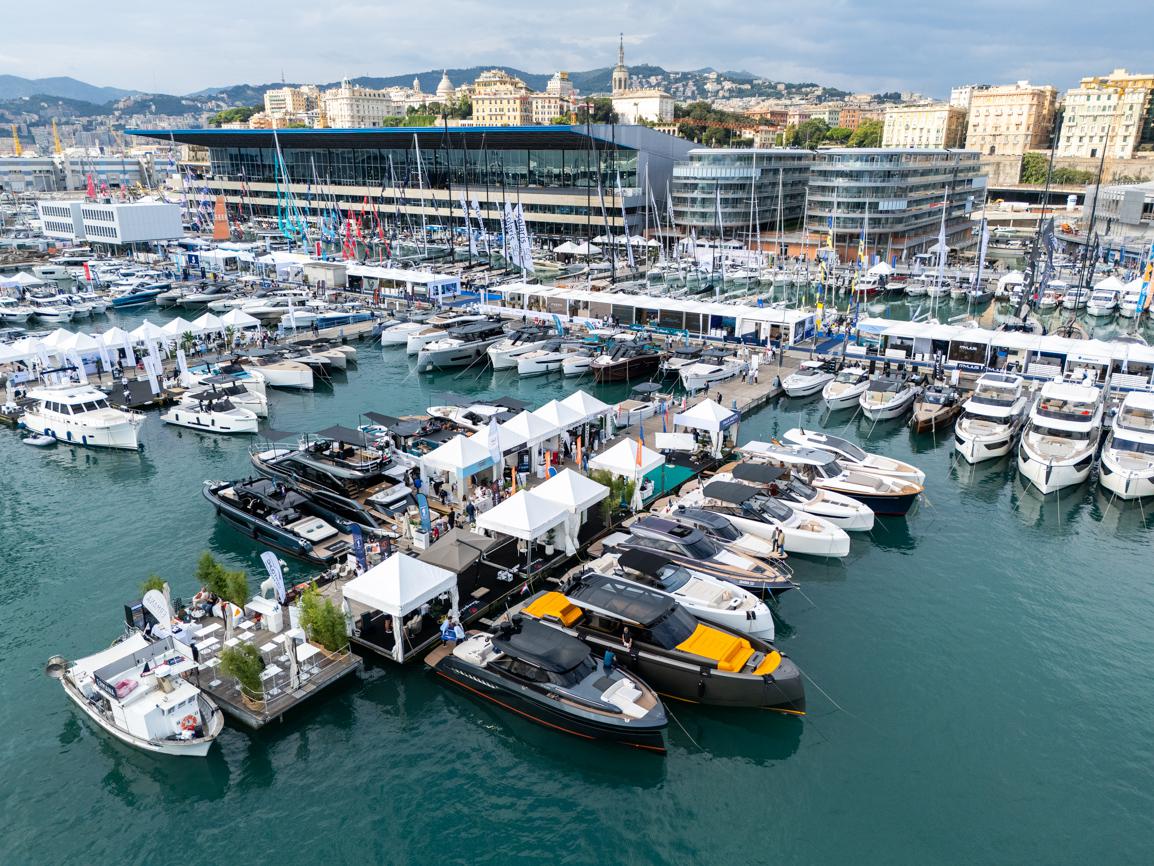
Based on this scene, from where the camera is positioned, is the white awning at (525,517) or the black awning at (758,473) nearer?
the white awning at (525,517)

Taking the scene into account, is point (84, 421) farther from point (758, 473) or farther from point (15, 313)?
point (15, 313)

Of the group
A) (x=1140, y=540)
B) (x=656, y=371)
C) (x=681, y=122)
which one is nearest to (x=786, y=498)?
(x=1140, y=540)

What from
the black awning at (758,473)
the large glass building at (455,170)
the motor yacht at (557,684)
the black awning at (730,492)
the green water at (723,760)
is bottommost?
the green water at (723,760)

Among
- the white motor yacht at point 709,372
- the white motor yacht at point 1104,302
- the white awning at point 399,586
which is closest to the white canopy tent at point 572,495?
the white awning at point 399,586

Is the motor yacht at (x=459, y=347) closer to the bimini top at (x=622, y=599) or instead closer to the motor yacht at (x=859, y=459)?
the motor yacht at (x=859, y=459)

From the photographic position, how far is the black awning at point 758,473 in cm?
3158

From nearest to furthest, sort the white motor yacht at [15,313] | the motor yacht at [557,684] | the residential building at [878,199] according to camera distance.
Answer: the motor yacht at [557,684] → the white motor yacht at [15,313] → the residential building at [878,199]

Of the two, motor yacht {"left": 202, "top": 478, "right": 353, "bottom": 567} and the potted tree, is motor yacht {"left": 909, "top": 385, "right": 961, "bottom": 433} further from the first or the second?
the potted tree

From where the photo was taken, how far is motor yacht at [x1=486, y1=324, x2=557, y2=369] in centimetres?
5597

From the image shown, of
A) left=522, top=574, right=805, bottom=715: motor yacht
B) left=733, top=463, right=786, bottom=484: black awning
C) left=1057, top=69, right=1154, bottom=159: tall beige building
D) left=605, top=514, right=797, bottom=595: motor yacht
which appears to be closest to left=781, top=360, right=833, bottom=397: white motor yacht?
left=733, top=463, right=786, bottom=484: black awning

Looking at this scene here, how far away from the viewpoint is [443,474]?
33719 millimetres

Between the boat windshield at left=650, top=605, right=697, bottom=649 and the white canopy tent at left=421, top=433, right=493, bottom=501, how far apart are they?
12.2 meters

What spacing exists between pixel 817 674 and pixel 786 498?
981cm

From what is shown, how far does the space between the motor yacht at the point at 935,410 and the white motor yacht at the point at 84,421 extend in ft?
144
